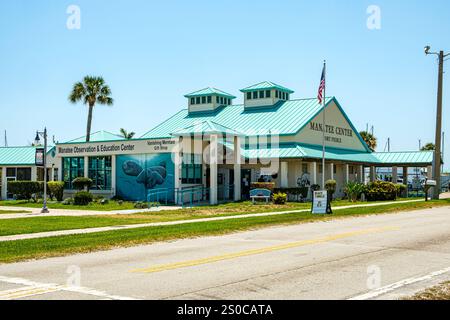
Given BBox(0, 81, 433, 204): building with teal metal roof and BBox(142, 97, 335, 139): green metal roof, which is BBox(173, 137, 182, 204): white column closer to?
BBox(0, 81, 433, 204): building with teal metal roof

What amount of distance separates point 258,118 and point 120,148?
1329cm

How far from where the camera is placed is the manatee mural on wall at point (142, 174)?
35.2 m

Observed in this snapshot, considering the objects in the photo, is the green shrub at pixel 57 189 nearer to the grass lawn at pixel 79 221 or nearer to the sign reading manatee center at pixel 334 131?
the grass lawn at pixel 79 221

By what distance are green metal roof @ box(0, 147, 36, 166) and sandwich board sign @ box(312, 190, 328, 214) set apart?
2750 cm

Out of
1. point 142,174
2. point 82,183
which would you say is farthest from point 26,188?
point 142,174

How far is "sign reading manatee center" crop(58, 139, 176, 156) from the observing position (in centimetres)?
3522

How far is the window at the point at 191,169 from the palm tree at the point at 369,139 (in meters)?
36.8

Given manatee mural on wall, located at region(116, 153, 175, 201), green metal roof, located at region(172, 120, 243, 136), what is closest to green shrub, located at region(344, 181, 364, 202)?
green metal roof, located at region(172, 120, 243, 136)

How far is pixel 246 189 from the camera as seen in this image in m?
41.7

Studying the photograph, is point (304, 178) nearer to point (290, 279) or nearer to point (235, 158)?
point (235, 158)

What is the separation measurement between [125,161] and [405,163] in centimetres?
2569

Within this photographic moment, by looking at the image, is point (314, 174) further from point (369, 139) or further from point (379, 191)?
point (369, 139)

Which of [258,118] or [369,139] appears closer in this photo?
[258,118]

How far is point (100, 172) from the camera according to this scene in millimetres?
39062
